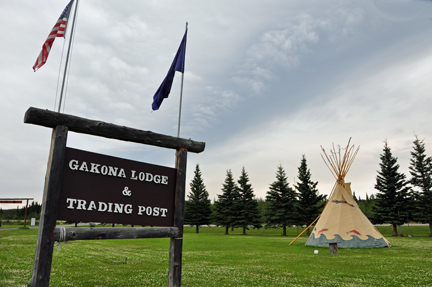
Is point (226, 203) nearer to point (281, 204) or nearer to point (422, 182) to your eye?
point (281, 204)

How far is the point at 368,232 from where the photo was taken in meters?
20.0

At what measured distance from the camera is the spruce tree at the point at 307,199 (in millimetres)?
42781

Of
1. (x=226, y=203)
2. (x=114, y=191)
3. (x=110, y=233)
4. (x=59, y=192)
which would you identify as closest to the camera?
(x=59, y=192)

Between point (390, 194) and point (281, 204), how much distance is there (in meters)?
15.3

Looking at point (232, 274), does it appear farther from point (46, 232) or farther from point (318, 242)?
point (318, 242)

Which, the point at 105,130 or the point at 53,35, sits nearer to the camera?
the point at 105,130

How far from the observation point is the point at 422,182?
39.8 meters

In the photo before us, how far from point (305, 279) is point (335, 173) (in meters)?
16.1

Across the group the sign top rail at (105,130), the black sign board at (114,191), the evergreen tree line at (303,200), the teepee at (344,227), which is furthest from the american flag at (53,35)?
the evergreen tree line at (303,200)

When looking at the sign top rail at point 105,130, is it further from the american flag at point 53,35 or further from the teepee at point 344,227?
the teepee at point 344,227

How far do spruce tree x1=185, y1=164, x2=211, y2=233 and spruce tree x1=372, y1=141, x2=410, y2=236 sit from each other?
27.7 metres

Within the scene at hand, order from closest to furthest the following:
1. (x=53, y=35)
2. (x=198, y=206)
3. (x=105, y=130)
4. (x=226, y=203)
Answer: (x=105, y=130) < (x=53, y=35) < (x=226, y=203) < (x=198, y=206)

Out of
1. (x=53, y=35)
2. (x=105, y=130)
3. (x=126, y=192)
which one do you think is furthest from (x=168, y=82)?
(x=126, y=192)

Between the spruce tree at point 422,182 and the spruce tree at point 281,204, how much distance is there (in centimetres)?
1636
